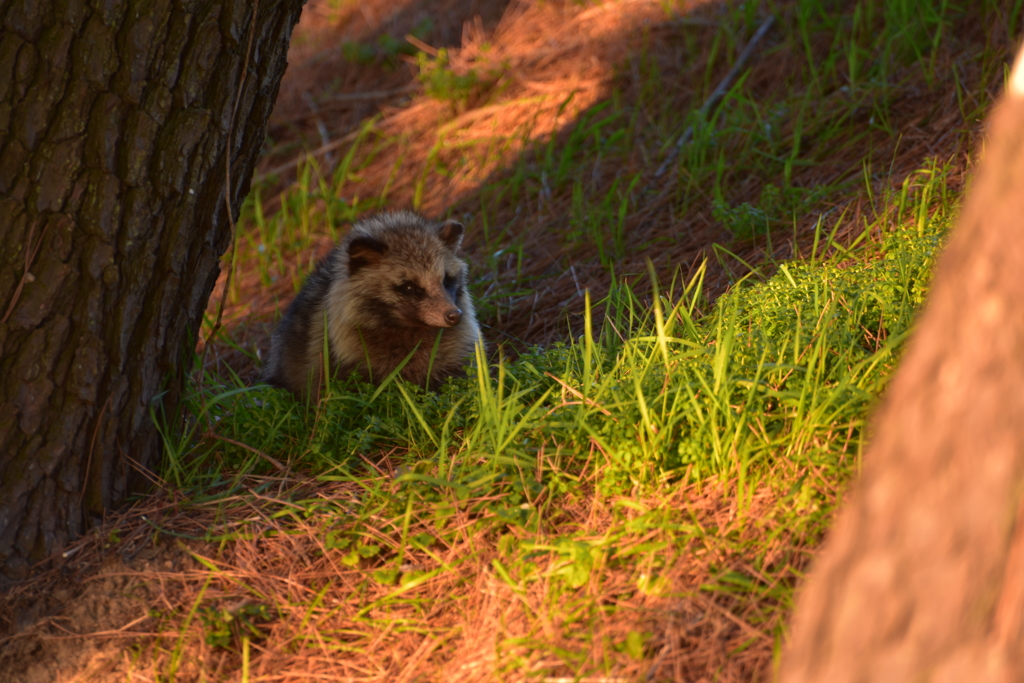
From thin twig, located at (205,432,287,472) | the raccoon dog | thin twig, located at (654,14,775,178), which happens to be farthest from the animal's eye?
thin twig, located at (654,14,775,178)

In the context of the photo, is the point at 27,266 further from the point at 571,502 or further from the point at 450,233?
the point at 450,233

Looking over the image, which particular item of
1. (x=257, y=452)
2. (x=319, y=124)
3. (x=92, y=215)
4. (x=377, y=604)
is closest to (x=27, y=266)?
(x=92, y=215)

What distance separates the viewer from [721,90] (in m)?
6.00

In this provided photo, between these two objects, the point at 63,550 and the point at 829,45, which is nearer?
the point at 63,550

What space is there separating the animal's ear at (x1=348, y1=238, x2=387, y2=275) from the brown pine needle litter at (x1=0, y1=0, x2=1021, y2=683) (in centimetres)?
87

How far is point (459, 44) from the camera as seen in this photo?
27.8 ft

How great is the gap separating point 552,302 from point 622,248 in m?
0.57

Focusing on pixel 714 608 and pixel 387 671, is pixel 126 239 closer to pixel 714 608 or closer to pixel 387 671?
pixel 387 671

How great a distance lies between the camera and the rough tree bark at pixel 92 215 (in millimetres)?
2900

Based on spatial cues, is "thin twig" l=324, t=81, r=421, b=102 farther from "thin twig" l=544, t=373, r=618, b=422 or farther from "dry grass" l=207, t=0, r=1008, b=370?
"thin twig" l=544, t=373, r=618, b=422

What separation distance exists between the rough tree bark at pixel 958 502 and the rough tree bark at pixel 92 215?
104 inches

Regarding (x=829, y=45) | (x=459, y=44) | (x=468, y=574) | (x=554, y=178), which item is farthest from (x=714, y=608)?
(x=459, y=44)

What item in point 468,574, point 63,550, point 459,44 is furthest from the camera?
point 459,44

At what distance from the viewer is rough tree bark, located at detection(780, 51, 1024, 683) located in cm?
149
